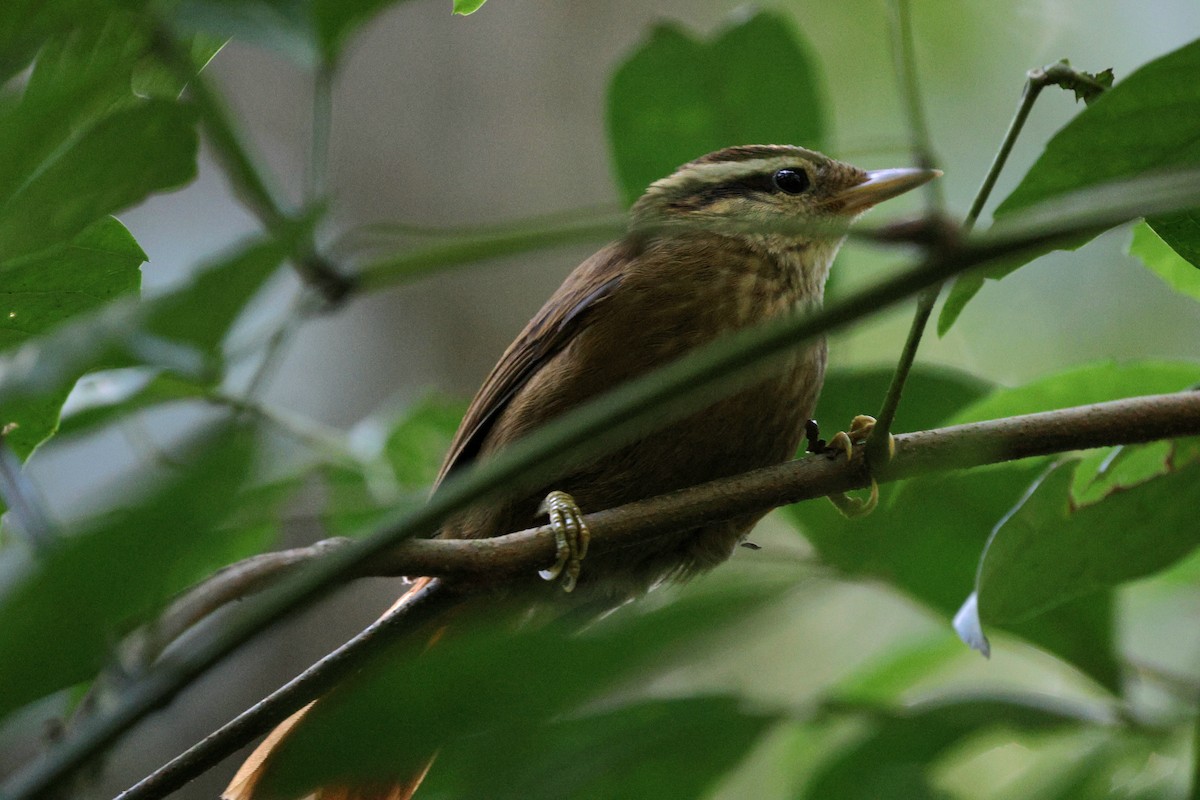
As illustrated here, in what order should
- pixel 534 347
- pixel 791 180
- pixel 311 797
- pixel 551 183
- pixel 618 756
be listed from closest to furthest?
pixel 618 756 → pixel 311 797 → pixel 534 347 → pixel 791 180 → pixel 551 183

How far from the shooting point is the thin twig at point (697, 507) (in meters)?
1.50

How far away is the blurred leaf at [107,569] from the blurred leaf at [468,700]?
0.52ft

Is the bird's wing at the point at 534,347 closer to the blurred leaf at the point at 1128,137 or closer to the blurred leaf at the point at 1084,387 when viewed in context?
the blurred leaf at the point at 1084,387

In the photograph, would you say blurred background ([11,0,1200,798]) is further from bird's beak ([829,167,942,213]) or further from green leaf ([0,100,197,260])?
green leaf ([0,100,197,260])

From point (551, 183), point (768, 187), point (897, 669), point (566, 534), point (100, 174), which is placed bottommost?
point (897, 669)

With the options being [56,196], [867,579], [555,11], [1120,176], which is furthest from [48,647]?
[555,11]

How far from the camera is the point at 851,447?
2.01 m

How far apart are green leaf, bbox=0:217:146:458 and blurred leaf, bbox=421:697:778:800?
2.31 feet

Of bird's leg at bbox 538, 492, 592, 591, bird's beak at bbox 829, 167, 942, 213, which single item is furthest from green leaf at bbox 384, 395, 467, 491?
bird's beak at bbox 829, 167, 942, 213

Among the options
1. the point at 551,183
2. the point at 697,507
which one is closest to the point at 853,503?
the point at 697,507

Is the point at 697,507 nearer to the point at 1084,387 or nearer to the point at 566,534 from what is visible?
the point at 566,534

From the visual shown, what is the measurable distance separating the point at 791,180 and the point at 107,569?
2591 millimetres

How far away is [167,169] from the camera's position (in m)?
1.06

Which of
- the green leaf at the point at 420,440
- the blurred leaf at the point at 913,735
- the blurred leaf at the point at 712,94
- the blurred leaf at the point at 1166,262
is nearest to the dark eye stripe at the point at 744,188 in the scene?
the blurred leaf at the point at 712,94
